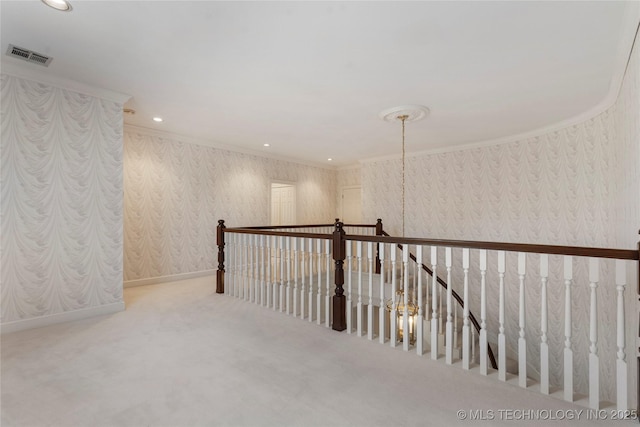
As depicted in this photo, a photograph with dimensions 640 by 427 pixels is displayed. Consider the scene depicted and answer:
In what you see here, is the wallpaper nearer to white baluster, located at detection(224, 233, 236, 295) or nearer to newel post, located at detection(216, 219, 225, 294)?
newel post, located at detection(216, 219, 225, 294)

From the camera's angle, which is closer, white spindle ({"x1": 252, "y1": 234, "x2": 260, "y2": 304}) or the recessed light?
the recessed light

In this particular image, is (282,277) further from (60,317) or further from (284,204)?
(284,204)

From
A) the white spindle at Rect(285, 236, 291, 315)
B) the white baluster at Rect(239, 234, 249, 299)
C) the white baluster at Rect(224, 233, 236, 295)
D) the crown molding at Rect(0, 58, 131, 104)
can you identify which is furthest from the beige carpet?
the crown molding at Rect(0, 58, 131, 104)

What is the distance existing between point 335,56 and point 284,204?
5.32 m

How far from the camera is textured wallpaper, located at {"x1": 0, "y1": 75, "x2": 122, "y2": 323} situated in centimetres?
295

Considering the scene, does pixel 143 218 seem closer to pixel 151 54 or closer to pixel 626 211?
pixel 151 54

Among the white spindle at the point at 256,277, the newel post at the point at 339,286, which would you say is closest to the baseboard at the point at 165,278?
the white spindle at the point at 256,277

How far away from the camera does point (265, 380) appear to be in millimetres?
2098

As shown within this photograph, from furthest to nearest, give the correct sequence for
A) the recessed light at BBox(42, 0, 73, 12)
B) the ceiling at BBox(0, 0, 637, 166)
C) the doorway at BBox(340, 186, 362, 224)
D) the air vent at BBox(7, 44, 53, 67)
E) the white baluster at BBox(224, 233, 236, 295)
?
the doorway at BBox(340, 186, 362, 224), the white baluster at BBox(224, 233, 236, 295), the air vent at BBox(7, 44, 53, 67), the ceiling at BBox(0, 0, 637, 166), the recessed light at BBox(42, 0, 73, 12)

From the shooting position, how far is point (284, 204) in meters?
7.79

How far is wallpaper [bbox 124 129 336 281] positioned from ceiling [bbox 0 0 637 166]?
808 millimetres

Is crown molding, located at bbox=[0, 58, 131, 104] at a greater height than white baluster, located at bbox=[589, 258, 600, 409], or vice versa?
crown molding, located at bbox=[0, 58, 131, 104]

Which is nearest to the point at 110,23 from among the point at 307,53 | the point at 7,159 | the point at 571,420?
the point at 307,53

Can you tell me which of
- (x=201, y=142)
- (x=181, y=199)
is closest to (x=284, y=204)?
(x=201, y=142)
